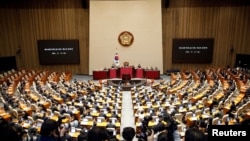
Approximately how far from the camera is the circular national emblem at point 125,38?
22078mm

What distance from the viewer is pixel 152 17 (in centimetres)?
2172

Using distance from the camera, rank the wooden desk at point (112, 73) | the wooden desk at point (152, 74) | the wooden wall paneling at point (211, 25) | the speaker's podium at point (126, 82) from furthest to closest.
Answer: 1. the wooden wall paneling at point (211, 25)
2. the wooden desk at point (152, 74)
3. the wooden desk at point (112, 73)
4. the speaker's podium at point (126, 82)

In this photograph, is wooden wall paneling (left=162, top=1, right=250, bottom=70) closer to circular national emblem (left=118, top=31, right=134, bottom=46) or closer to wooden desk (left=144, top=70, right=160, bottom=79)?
circular national emblem (left=118, top=31, right=134, bottom=46)

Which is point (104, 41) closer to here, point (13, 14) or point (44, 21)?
point (44, 21)

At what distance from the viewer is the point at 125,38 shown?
22156 millimetres

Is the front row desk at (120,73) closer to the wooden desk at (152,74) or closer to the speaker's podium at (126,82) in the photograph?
the wooden desk at (152,74)

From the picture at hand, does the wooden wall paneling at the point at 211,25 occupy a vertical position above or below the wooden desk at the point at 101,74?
above

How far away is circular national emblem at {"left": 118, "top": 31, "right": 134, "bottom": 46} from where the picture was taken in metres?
22.1

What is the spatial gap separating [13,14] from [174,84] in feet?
50.1

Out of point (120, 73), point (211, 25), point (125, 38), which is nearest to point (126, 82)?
point (120, 73)

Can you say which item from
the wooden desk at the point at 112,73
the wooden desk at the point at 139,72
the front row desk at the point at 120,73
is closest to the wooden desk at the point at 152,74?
the front row desk at the point at 120,73

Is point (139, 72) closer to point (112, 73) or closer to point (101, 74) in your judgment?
point (112, 73)

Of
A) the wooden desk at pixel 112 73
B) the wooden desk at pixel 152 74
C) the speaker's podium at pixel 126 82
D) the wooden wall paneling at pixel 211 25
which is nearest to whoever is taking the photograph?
the speaker's podium at pixel 126 82

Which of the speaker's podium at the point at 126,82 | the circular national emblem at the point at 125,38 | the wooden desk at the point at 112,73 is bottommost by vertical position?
the speaker's podium at the point at 126,82
